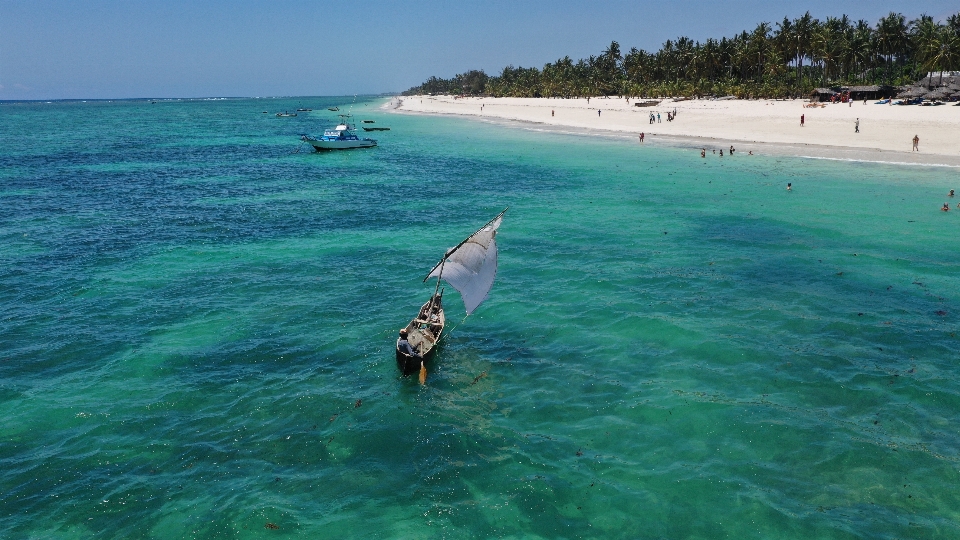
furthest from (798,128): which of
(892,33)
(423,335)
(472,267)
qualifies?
(423,335)

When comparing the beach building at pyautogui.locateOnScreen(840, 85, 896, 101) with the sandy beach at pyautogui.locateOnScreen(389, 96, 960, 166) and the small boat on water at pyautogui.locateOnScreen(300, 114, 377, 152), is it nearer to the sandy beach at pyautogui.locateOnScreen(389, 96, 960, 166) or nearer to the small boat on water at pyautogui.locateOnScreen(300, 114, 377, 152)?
the sandy beach at pyautogui.locateOnScreen(389, 96, 960, 166)

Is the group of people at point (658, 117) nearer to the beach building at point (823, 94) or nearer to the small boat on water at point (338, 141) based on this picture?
the beach building at point (823, 94)

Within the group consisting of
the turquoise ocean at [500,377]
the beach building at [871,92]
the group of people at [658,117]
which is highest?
the beach building at [871,92]

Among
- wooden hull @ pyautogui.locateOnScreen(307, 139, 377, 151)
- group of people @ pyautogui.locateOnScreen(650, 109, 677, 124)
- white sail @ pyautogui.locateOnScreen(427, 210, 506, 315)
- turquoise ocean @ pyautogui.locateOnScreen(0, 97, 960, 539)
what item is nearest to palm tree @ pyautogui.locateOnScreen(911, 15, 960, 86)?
group of people @ pyautogui.locateOnScreen(650, 109, 677, 124)

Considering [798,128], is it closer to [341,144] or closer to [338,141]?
[341,144]

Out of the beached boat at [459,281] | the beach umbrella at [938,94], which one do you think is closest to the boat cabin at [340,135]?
the beached boat at [459,281]
